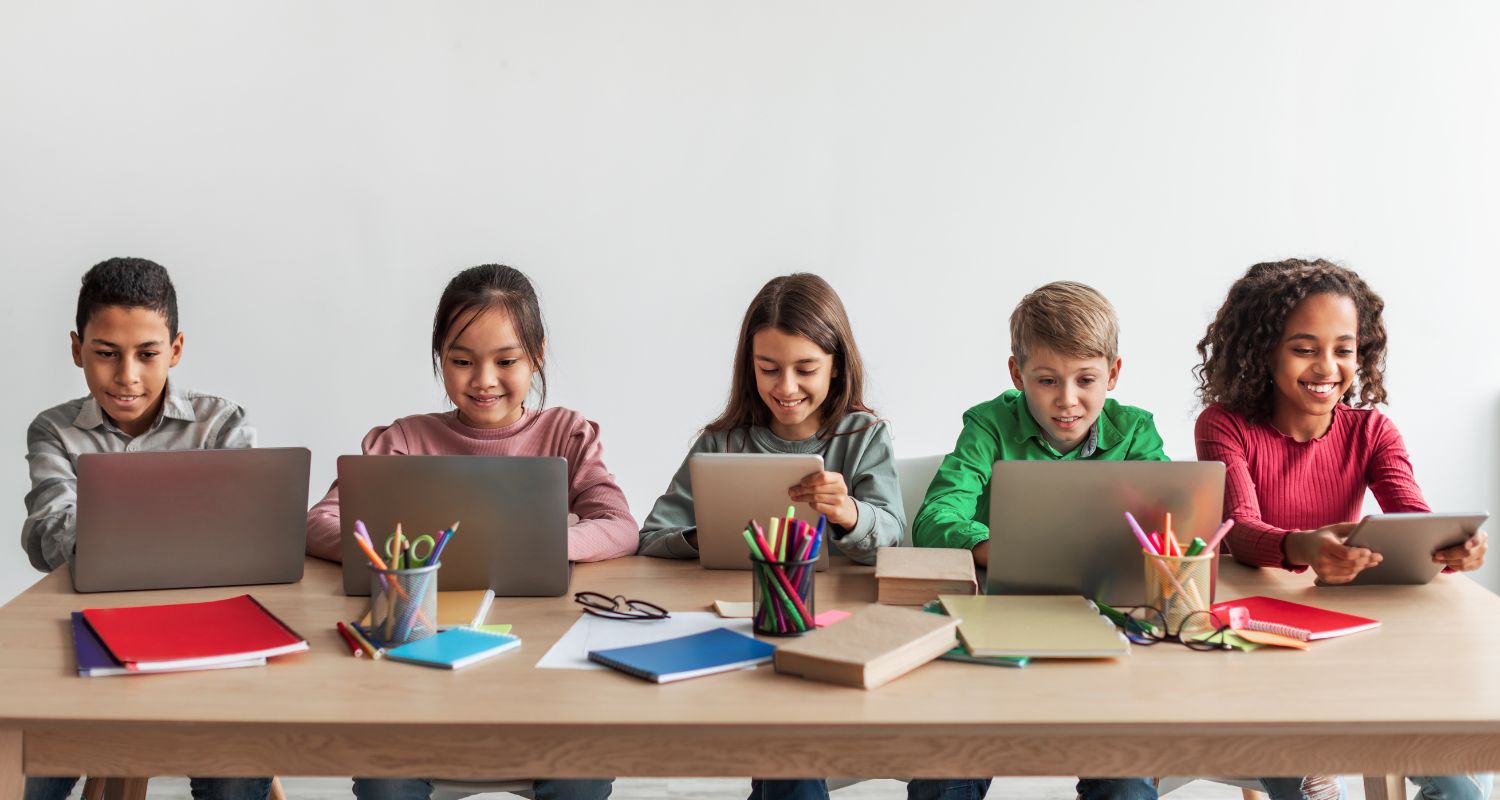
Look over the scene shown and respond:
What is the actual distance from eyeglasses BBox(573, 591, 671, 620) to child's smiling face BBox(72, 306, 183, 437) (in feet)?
3.27

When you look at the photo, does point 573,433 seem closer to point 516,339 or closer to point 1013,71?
point 516,339

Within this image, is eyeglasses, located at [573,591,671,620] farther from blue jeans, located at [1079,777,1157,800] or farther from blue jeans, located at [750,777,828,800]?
blue jeans, located at [1079,777,1157,800]

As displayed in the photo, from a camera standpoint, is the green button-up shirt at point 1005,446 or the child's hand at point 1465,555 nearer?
the child's hand at point 1465,555

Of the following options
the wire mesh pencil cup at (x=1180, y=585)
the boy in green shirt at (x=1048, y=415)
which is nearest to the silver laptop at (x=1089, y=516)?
the wire mesh pencil cup at (x=1180, y=585)

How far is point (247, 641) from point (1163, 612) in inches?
40.1

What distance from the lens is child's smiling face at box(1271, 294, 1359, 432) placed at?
187 centimetres

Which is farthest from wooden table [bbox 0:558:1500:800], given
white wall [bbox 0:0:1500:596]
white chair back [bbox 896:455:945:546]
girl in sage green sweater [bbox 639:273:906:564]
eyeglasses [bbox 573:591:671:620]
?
white wall [bbox 0:0:1500:596]

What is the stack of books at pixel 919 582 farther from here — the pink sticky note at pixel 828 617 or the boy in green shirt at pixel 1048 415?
the boy in green shirt at pixel 1048 415

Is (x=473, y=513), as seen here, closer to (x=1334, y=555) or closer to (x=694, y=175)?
(x=1334, y=555)

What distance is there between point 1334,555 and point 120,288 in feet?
6.35

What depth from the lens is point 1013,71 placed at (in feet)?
→ 9.93

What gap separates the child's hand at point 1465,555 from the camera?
153cm

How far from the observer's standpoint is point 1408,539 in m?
1.54

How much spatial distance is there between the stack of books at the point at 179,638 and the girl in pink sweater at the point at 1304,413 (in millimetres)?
1349
